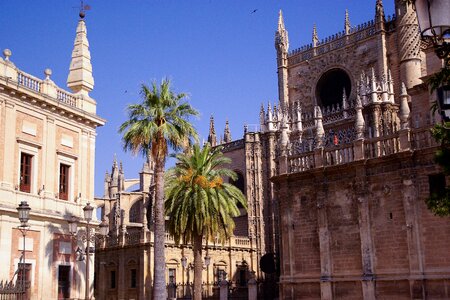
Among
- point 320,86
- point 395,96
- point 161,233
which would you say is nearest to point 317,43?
point 320,86

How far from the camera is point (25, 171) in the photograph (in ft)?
84.2

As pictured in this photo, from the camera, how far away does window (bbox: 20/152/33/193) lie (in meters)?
25.4

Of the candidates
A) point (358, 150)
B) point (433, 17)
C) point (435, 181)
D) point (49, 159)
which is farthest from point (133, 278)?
point (433, 17)

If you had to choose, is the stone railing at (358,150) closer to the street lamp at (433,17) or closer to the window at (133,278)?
the window at (133,278)

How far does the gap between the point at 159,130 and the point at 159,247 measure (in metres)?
4.91

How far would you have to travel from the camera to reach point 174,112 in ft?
88.4

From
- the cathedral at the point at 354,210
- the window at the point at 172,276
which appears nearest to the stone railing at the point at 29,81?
the cathedral at the point at 354,210

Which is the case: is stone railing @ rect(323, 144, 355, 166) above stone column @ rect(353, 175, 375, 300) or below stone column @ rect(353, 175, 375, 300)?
above

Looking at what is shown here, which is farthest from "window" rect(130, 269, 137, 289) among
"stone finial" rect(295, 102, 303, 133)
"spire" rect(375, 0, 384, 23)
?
"spire" rect(375, 0, 384, 23)

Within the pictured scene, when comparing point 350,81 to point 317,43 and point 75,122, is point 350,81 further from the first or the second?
point 75,122

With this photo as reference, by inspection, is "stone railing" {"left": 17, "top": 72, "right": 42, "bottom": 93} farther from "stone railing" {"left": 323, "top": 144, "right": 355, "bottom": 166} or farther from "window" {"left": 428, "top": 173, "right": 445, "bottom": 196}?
"window" {"left": 428, "top": 173, "right": 445, "bottom": 196}

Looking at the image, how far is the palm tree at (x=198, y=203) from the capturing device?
2877 centimetres

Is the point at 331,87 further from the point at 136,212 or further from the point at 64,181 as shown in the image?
the point at 64,181

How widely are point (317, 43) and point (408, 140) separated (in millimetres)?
27488
